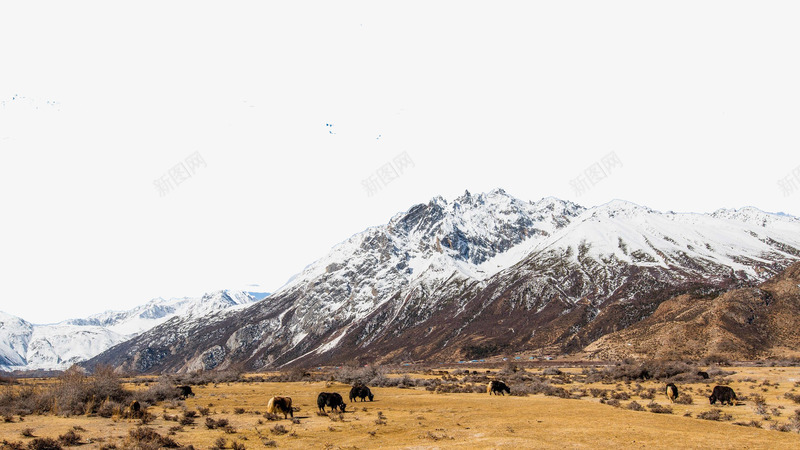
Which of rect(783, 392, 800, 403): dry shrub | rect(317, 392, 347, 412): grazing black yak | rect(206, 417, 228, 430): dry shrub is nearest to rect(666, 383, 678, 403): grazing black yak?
rect(783, 392, 800, 403): dry shrub

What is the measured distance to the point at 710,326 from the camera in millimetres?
94562

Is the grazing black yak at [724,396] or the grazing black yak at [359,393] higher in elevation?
the grazing black yak at [359,393]

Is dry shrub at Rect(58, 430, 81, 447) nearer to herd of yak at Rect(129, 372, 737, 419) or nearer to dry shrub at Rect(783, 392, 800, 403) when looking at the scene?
herd of yak at Rect(129, 372, 737, 419)

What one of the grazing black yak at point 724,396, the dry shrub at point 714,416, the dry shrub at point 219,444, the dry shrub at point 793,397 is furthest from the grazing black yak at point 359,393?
the dry shrub at point 793,397

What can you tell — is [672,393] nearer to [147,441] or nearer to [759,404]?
[759,404]

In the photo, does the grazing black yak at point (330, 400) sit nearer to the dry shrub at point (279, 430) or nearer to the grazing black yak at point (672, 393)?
the dry shrub at point (279, 430)

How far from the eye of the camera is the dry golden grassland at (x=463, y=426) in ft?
66.8

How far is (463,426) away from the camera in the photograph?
25.2 metres

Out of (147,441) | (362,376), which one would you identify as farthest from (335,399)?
(362,376)

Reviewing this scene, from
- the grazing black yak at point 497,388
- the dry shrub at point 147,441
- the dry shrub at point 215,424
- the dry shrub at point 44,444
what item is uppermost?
the dry shrub at point 44,444

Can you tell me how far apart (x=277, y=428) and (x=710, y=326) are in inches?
4000

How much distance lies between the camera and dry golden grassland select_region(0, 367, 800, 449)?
66.8ft

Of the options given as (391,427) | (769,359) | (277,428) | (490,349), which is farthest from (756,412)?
(490,349)

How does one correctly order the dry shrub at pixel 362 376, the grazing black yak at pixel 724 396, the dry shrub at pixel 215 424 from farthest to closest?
the dry shrub at pixel 362 376
the grazing black yak at pixel 724 396
the dry shrub at pixel 215 424
